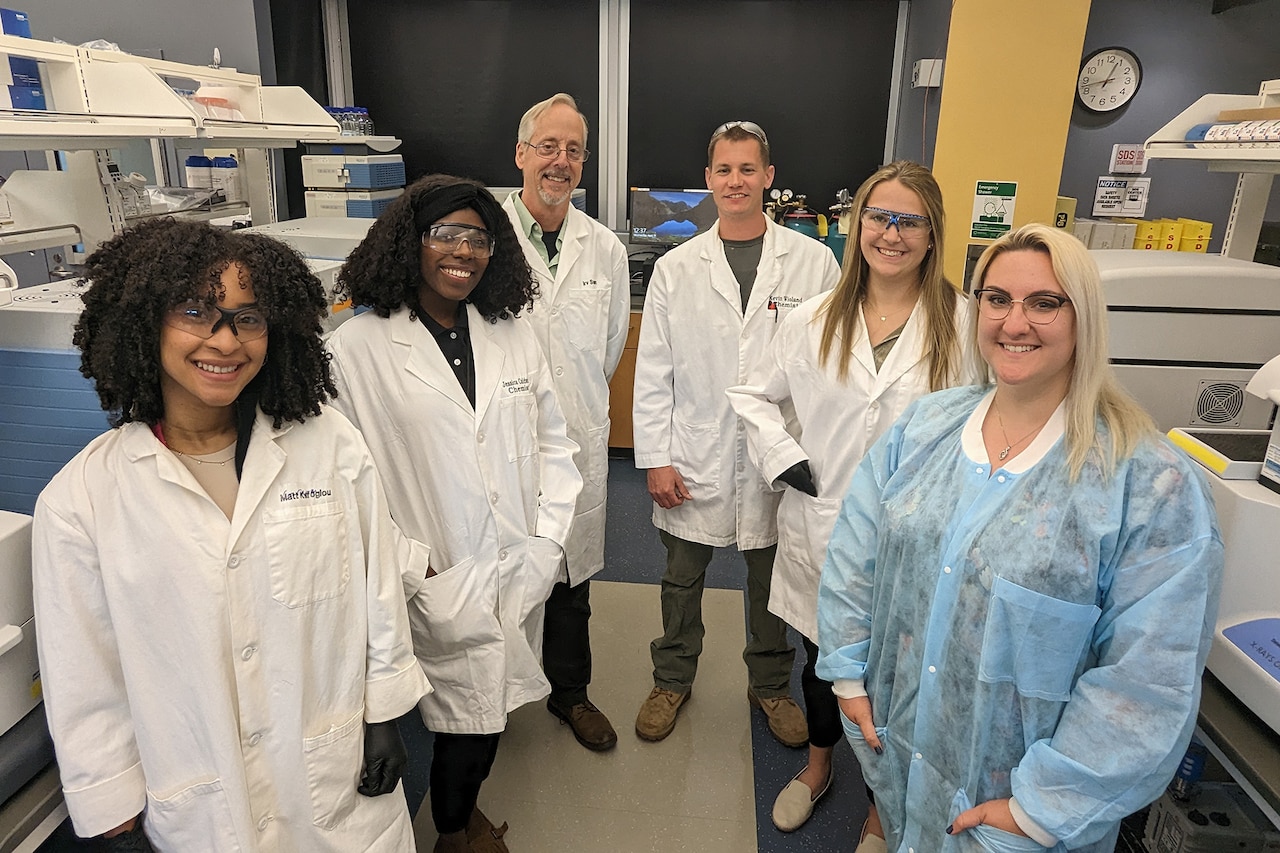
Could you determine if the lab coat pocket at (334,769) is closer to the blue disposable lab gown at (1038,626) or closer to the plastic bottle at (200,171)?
the blue disposable lab gown at (1038,626)

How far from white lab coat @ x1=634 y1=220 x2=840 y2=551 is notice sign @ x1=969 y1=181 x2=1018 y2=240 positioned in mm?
1210

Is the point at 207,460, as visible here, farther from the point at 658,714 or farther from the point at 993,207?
the point at 993,207

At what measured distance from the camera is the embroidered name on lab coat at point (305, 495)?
112cm

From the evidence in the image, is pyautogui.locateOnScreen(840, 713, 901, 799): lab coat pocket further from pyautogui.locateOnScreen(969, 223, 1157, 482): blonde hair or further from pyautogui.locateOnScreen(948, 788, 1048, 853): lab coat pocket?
pyautogui.locateOnScreen(969, 223, 1157, 482): blonde hair

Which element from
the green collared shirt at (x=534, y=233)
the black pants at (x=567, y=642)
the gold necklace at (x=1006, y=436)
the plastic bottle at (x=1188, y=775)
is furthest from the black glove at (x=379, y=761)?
the plastic bottle at (x=1188, y=775)

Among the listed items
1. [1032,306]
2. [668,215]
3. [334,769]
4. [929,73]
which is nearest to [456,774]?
[334,769]

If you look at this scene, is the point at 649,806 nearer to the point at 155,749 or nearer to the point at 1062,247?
the point at 155,749

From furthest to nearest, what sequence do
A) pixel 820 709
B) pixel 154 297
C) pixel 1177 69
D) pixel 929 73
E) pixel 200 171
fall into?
pixel 1177 69, pixel 929 73, pixel 200 171, pixel 820 709, pixel 154 297

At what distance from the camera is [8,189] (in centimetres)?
196

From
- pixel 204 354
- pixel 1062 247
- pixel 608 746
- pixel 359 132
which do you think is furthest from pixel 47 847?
pixel 359 132

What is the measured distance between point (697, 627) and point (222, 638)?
1387mm

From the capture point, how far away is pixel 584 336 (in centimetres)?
203

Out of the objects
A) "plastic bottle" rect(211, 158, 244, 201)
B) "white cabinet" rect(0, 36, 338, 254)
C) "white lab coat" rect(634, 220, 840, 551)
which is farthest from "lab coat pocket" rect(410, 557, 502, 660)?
"plastic bottle" rect(211, 158, 244, 201)

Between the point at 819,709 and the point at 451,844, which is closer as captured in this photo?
the point at 451,844
